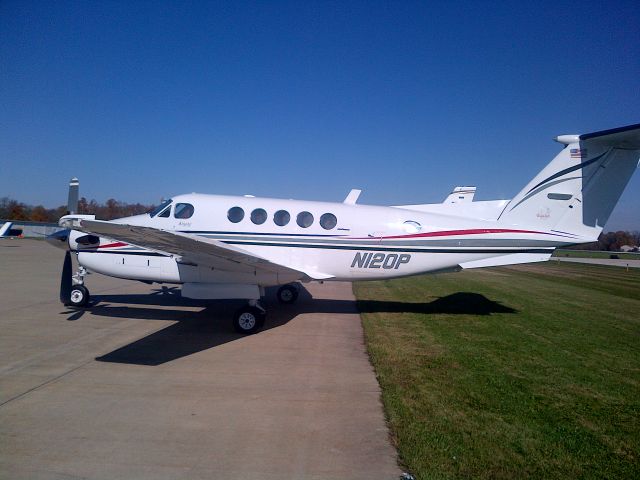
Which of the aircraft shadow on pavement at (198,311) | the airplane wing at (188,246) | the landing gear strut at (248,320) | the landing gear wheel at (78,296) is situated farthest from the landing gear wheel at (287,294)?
the landing gear wheel at (78,296)

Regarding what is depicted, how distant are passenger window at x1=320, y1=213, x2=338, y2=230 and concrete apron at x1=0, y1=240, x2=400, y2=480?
226cm

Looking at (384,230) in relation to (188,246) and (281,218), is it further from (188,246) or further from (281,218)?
(188,246)

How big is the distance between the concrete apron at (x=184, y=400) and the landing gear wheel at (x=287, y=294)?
2517mm

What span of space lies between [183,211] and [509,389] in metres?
7.40

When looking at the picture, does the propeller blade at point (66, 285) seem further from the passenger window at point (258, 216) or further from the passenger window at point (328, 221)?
A: the passenger window at point (328, 221)

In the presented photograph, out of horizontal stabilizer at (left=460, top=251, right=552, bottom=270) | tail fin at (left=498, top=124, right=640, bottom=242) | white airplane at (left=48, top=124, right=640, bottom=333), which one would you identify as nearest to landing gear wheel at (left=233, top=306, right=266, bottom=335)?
white airplane at (left=48, top=124, right=640, bottom=333)

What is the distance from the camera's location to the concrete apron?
3650 millimetres

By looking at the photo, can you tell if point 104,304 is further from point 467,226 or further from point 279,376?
point 467,226

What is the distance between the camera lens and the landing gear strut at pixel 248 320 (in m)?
8.03

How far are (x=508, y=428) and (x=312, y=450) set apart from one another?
226cm

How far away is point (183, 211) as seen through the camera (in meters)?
9.24

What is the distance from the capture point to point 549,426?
15.0 ft

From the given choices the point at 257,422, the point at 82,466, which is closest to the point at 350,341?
the point at 257,422

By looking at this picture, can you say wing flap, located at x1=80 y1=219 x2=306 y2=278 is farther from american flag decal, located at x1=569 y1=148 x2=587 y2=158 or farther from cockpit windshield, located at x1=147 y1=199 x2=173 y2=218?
american flag decal, located at x1=569 y1=148 x2=587 y2=158
